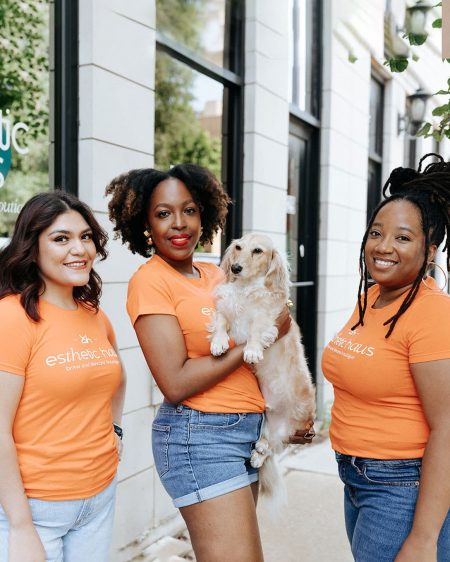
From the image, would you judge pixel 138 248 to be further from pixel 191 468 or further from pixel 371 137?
pixel 371 137

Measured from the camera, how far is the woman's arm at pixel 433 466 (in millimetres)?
1670

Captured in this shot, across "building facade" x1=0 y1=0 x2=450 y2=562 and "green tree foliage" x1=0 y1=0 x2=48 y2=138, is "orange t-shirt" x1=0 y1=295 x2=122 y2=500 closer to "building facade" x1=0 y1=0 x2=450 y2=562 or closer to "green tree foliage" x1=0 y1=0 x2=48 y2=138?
"building facade" x1=0 y1=0 x2=450 y2=562

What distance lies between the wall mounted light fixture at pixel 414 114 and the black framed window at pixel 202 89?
489 cm

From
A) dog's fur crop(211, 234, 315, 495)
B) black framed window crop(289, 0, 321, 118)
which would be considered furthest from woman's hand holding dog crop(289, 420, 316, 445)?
black framed window crop(289, 0, 321, 118)

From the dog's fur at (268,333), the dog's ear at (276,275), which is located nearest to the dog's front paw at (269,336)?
the dog's fur at (268,333)

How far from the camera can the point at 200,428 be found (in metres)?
2.05

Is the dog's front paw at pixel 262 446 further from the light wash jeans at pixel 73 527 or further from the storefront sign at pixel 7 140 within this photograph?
the storefront sign at pixel 7 140

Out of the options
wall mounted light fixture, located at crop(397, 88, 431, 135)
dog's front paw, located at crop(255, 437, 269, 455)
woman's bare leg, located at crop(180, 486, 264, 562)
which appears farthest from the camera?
wall mounted light fixture, located at crop(397, 88, 431, 135)

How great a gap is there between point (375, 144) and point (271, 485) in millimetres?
7734

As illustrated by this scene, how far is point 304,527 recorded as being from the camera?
4098 mm

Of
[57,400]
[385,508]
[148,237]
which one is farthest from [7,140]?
[385,508]

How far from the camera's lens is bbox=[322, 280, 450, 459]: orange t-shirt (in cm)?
172

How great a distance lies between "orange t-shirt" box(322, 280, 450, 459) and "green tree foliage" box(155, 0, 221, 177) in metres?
2.82

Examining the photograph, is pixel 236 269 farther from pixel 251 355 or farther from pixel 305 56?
pixel 305 56
